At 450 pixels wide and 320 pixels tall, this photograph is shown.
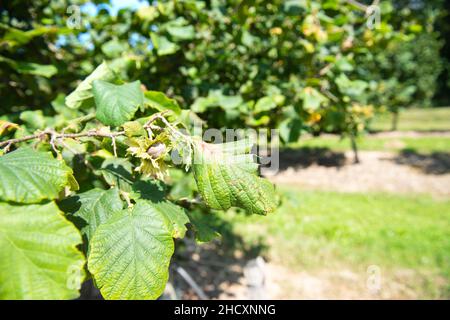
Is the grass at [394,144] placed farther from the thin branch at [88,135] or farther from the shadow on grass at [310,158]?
the thin branch at [88,135]

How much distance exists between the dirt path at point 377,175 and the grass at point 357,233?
1151 millimetres

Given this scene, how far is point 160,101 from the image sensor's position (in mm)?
1336

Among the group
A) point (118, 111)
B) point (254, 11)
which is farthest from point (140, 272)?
point (254, 11)

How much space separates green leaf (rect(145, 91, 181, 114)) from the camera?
1.32 metres

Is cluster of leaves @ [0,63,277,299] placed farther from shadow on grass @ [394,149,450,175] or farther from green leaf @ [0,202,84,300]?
shadow on grass @ [394,149,450,175]

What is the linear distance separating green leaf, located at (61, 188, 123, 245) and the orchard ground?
180 cm

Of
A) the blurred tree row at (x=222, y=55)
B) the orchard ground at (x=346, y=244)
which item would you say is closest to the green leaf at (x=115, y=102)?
the blurred tree row at (x=222, y=55)

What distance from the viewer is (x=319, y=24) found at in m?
2.39

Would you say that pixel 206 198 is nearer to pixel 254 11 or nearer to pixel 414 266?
pixel 254 11

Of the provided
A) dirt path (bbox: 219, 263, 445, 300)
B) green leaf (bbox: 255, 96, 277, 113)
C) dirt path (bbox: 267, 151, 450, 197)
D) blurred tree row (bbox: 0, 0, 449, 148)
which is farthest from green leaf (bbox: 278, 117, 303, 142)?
dirt path (bbox: 267, 151, 450, 197)

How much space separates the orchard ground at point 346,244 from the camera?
3.65 metres

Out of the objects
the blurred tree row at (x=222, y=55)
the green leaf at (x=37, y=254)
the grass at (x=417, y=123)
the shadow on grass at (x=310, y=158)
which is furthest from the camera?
the grass at (x=417, y=123)

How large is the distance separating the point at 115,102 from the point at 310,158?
1047cm
